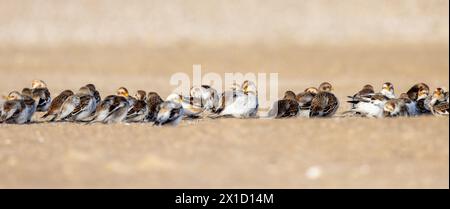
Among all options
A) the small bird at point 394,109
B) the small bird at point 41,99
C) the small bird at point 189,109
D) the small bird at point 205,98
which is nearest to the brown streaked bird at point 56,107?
the small bird at point 41,99

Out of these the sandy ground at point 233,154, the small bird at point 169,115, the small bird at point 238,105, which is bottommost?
the sandy ground at point 233,154

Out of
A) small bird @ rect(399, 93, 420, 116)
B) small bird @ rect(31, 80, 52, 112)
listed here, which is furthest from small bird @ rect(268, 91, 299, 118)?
small bird @ rect(31, 80, 52, 112)

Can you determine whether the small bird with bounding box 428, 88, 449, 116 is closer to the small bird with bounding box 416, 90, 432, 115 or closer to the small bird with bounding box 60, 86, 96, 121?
the small bird with bounding box 416, 90, 432, 115

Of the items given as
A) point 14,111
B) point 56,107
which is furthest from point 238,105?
point 14,111

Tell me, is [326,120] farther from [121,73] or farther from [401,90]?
[121,73]

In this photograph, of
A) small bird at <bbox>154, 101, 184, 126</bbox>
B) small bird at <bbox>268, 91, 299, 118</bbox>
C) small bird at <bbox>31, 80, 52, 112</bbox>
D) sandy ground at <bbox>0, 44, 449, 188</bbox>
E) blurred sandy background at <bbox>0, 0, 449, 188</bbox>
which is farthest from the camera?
small bird at <bbox>31, 80, 52, 112</bbox>

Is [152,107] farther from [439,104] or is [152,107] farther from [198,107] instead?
[439,104]

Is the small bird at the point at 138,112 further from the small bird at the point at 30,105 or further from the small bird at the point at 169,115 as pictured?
the small bird at the point at 30,105
